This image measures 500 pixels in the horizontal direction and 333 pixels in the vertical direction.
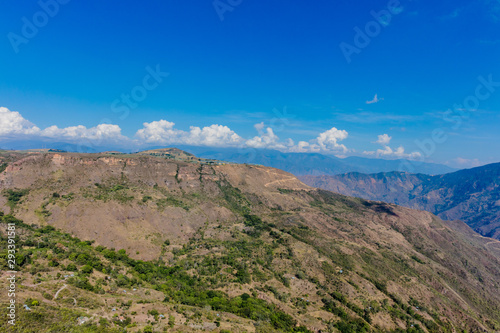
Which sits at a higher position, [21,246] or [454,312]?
[21,246]

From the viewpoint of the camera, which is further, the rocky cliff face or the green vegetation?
the green vegetation

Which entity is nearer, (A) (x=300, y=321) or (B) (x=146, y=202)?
(A) (x=300, y=321)

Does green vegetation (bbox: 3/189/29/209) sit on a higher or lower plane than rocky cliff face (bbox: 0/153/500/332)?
higher

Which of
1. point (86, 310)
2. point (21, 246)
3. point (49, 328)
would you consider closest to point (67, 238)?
point (21, 246)

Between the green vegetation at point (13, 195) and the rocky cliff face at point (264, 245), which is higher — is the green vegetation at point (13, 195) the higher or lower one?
the higher one

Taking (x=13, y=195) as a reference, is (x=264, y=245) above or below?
below

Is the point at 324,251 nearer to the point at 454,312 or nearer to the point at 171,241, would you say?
the point at 454,312

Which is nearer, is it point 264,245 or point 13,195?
point 13,195

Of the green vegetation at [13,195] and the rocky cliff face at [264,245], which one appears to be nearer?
the rocky cliff face at [264,245]
